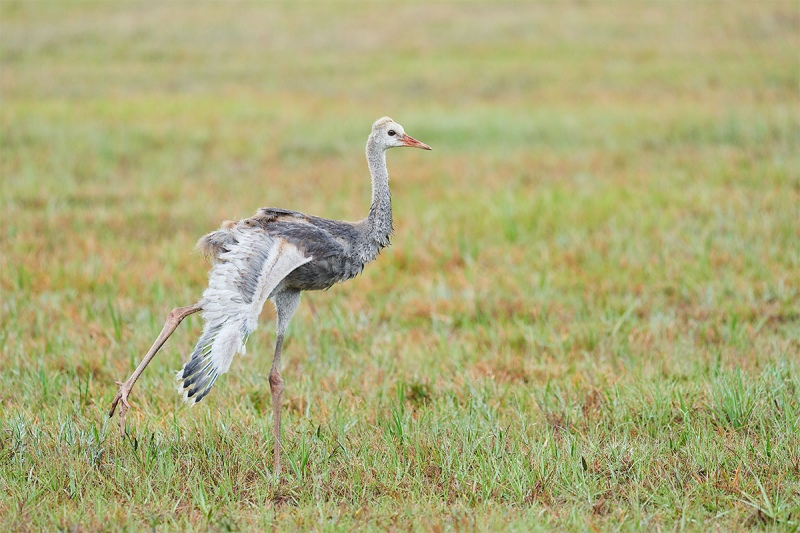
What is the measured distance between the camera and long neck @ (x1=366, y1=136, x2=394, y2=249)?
4.88 metres

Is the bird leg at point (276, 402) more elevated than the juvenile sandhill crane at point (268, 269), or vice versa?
the juvenile sandhill crane at point (268, 269)

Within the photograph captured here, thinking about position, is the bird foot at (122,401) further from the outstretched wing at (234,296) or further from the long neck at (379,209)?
the long neck at (379,209)

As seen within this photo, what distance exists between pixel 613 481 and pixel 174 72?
63.1 feet

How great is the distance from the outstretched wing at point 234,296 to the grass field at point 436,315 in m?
0.60

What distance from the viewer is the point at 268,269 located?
4281 millimetres

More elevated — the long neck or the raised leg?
the long neck

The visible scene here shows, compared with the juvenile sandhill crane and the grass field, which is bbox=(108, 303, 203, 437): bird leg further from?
the grass field

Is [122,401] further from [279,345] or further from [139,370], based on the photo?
[279,345]

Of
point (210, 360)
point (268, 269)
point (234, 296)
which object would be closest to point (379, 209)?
point (268, 269)

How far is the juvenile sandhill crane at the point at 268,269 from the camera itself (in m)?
3.93

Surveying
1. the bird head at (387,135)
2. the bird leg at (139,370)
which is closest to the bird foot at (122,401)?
the bird leg at (139,370)

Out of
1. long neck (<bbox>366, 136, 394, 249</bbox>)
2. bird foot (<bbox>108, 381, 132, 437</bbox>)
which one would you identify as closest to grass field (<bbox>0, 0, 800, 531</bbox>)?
bird foot (<bbox>108, 381, 132, 437</bbox>)

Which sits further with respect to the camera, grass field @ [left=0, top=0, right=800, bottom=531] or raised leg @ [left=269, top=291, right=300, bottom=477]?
raised leg @ [left=269, top=291, right=300, bottom=477]

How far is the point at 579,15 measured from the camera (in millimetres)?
27734
